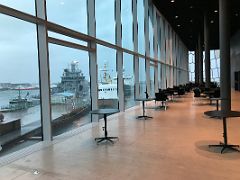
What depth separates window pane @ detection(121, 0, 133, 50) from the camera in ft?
34.6

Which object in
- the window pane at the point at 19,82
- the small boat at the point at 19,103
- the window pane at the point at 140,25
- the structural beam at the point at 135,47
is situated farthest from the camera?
the window pane at the point at 140,25

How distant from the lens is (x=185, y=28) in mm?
22078

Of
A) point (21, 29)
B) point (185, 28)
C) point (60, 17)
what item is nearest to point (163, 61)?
point (185, 28)

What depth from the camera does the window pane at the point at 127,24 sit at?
416 inches

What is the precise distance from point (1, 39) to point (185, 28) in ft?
65.1

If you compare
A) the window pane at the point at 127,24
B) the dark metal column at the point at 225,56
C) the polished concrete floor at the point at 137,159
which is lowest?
the polished concrete floor at the point at 137,159

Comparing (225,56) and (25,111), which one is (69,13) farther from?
(225,56)

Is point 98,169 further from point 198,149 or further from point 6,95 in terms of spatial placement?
point 6,95

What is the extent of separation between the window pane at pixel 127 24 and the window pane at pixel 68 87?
349 cm

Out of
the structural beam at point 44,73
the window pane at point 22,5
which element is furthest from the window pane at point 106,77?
the window pane at point 22,5

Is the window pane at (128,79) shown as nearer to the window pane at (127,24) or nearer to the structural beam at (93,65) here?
the window pane at (127,24)

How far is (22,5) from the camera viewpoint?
4828 millimetres

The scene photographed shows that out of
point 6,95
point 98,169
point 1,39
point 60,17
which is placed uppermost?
point 60,17

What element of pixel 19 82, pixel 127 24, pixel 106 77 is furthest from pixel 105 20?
pixel 19 82
